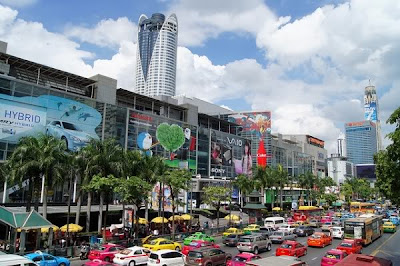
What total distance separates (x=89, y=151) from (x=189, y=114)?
5591 centimetres

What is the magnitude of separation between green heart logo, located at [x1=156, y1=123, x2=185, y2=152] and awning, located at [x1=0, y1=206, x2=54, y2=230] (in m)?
49.6

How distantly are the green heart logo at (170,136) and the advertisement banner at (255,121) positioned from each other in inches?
3094

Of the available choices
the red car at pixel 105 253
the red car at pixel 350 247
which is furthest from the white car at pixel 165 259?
the red car at pixel 350 247

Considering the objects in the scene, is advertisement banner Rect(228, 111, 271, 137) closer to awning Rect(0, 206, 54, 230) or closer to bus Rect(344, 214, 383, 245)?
bus Rect(344, 214, 383, 245)

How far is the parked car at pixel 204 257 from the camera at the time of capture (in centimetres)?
2625

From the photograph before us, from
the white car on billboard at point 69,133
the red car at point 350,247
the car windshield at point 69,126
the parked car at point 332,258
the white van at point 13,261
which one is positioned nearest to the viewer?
the white van at point 13,261

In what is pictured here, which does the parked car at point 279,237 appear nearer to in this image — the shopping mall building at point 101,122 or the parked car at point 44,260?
the parked car at point 44,260

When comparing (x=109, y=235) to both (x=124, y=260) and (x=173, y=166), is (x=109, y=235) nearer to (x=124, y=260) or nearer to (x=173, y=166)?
(x=124, y=260)

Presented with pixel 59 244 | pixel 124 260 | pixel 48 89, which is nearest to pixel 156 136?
pixel 48 89

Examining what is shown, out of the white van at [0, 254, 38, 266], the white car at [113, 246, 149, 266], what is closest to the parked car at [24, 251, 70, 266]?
the white car at [113, 246, 149, 266]

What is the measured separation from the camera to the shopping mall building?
54.7 m

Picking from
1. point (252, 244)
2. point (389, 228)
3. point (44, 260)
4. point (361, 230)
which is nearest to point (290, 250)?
point (252, 244)

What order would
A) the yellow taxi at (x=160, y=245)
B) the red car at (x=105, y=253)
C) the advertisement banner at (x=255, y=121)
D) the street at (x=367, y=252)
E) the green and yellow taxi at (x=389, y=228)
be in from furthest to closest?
the advertisement banner at (x=255, y=121), the green and yellow taxi at (x=389, y=228), the yellow taxi at (x=160, y=245), the street at (x=367, y=252), the red car at (x=105, y=253)

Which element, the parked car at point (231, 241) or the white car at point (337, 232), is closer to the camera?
the parked car at point (231, 241)
